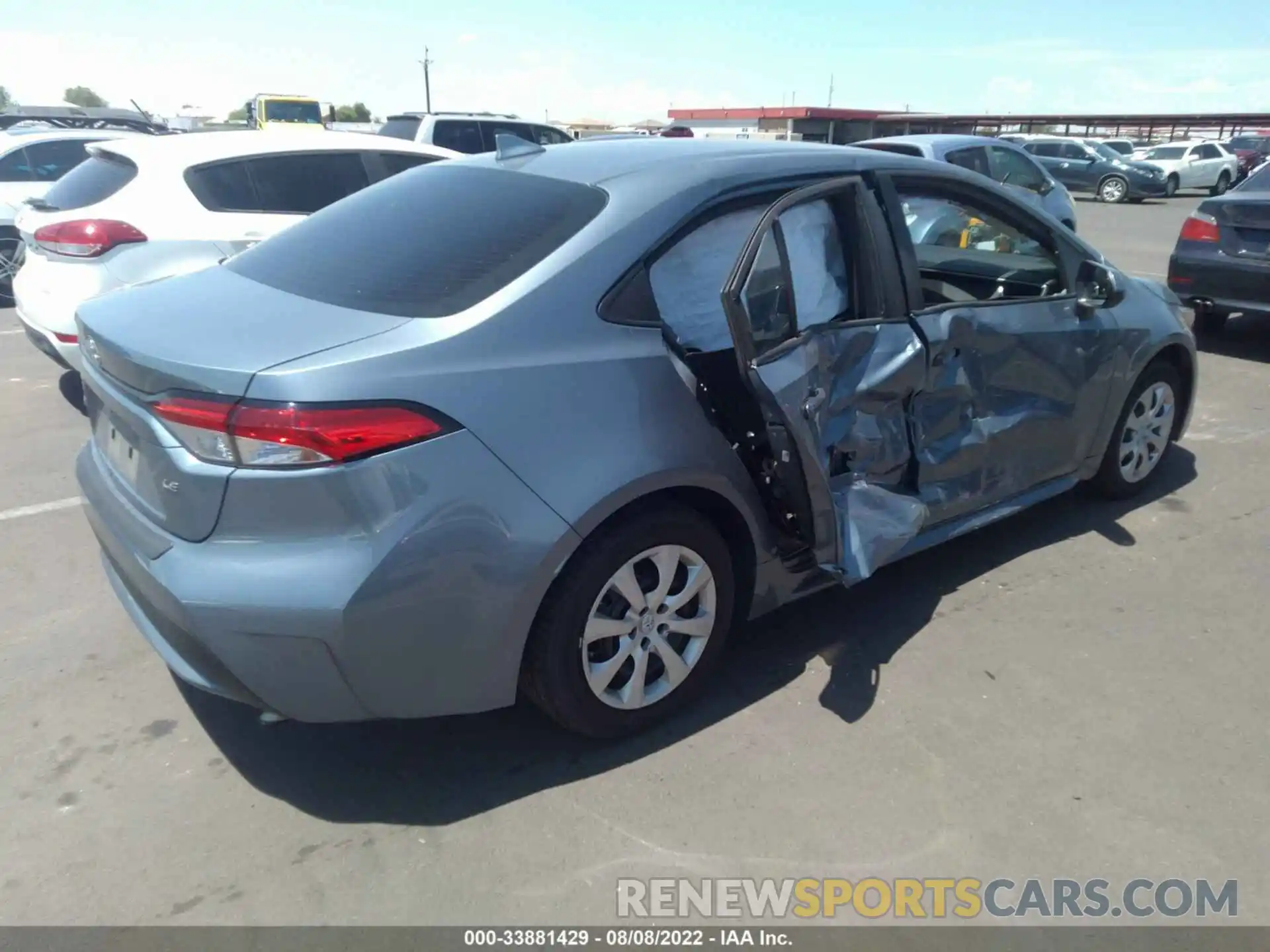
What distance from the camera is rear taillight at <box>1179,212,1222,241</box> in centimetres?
755

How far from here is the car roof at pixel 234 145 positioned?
19.5 feet

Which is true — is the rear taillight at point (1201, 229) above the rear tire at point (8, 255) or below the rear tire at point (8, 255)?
above

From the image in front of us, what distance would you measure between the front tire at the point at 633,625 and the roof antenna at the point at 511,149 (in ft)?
4.74

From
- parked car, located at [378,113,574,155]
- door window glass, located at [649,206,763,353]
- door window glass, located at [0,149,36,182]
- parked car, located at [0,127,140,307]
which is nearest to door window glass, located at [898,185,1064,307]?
door window glass, located at [649,206,763,353]

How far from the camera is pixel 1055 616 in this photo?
375cm

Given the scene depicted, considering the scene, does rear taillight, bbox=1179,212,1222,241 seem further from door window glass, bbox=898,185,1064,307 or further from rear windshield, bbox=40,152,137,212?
rear windshield, bbox=40,152,137,212

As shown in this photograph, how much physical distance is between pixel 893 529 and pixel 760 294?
2.99 ft

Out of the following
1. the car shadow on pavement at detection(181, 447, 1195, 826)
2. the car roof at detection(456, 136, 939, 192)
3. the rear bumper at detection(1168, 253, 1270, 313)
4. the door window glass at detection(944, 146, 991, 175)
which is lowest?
the car shadow on pavement at detection(181, 447, 1195, 826)

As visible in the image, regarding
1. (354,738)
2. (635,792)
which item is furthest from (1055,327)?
(354,738)

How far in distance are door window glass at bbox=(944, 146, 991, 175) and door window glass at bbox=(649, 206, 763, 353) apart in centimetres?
860

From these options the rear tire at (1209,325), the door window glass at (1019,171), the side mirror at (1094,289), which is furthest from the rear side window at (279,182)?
the door window glass at (1019,171)

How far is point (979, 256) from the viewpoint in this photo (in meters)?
4.25

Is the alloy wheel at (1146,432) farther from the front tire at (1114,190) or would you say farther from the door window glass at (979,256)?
the front tire at (1114,190)
